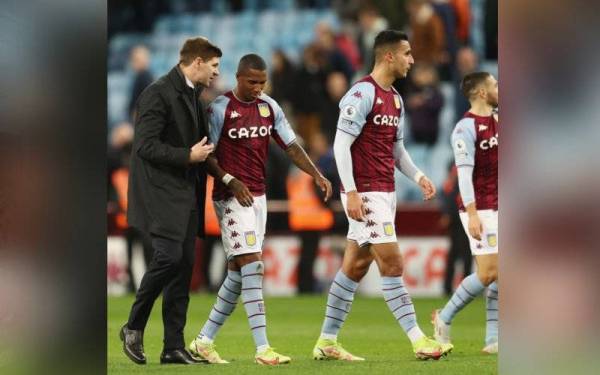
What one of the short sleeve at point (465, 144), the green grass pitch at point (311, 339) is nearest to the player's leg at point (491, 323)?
the green grass pitch at point (311, 339)

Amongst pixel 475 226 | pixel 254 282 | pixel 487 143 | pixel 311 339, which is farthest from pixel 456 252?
pixel 254 282

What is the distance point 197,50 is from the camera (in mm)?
8016

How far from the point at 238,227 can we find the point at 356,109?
1065mm

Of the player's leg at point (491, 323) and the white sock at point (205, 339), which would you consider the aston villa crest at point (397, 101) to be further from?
the white sock at point (205, 339)

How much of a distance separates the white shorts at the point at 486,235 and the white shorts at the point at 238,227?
5.34 ft

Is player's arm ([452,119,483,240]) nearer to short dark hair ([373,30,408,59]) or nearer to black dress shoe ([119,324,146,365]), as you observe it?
short dark hair ([373,30,408,59])

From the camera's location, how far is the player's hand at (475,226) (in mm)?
8633

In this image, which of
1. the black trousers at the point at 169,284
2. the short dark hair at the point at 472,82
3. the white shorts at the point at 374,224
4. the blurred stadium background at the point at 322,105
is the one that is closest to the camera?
the black trousers at the point at 169,284

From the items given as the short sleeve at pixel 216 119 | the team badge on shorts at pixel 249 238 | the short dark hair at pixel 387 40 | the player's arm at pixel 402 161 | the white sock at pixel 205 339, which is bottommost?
the white sock at pixel 205 339

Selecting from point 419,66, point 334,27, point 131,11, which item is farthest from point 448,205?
point 131,11

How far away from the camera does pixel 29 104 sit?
4.11m

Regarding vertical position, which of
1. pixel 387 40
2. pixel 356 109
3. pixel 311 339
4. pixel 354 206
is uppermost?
pixel 387 40

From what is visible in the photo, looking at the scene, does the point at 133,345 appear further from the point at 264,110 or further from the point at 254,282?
the point at 264,110

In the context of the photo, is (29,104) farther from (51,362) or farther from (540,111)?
(540,111)
